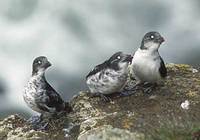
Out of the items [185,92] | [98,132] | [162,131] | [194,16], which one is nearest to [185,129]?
[162,131]

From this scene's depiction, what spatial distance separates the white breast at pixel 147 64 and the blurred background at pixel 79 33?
1024 cm

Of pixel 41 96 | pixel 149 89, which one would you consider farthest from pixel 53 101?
pixel 149 89

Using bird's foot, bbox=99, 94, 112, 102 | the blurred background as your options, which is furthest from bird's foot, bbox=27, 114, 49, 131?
the blurred background

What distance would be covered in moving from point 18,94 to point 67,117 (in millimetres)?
11472

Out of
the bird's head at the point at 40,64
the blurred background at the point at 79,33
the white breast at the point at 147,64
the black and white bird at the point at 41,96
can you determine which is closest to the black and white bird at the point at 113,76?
the white breast at the point at 147,64

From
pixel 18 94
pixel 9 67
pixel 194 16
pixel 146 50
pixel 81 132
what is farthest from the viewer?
pixel 194 16

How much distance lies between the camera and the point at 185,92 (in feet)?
33.4

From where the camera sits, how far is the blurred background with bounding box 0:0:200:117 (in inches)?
888

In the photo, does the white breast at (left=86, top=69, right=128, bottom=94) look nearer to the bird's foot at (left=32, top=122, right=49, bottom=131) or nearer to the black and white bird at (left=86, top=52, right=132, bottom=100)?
the black and white bird at (left=86, top=52, right=132, bottom=100)

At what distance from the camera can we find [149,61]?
10633 millimetres

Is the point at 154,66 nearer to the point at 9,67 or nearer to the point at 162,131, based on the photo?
the point at 162,131

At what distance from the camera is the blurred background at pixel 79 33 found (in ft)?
74.0

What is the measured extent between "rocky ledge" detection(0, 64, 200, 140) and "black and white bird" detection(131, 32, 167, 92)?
0.84 ft

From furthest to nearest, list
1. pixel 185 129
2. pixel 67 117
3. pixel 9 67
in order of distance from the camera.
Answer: pixel 9 67 → pixel 67 117 → pixel 185 129
